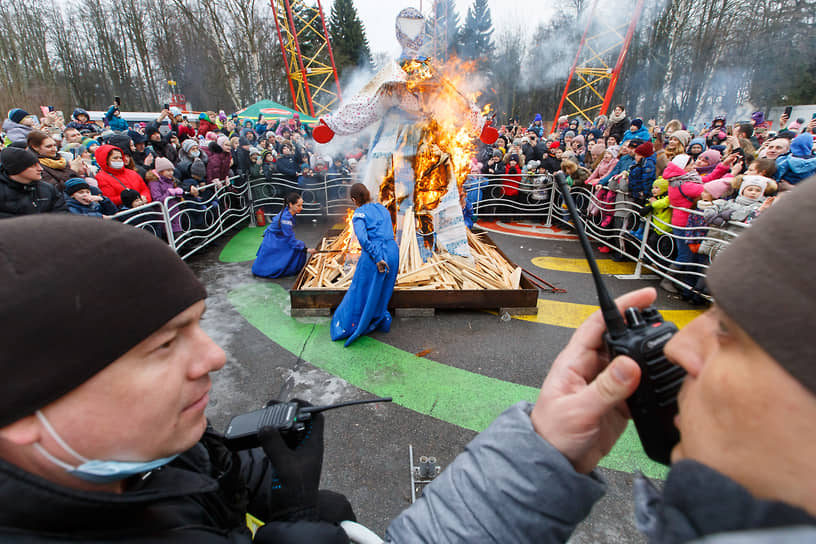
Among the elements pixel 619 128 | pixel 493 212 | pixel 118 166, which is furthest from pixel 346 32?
pixel 118 166

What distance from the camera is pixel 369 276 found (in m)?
4.70

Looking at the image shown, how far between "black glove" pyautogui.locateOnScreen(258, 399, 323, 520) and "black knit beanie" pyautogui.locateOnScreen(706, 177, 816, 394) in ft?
4.63

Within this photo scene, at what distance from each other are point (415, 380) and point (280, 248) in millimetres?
4058

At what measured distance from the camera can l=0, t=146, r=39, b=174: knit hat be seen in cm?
429

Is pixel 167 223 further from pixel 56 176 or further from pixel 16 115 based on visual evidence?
pixel 16 115

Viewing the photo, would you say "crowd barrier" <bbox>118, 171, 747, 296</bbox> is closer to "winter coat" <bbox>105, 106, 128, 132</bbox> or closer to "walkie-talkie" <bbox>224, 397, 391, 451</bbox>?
"winter coat" <bbox>105, 106, 128, 132</bbox>

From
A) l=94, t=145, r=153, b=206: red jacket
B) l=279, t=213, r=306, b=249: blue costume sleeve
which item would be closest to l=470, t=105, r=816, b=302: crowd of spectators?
l=279, t=213, r=306, b=249: blue costume sleeve

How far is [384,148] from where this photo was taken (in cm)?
615

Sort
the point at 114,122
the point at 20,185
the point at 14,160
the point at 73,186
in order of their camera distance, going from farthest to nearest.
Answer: the point at 114,122 → the point at 73,186 → the point at 20,185 → the point at 14,160

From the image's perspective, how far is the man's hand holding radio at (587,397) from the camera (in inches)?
34.2

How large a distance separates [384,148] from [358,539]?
562 cm

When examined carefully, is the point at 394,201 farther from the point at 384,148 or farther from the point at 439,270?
the point at 439,270

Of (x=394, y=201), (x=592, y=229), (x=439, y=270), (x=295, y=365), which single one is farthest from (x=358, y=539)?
(x=592, y=229)

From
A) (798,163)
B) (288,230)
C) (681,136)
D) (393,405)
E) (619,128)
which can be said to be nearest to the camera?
(393,405)
